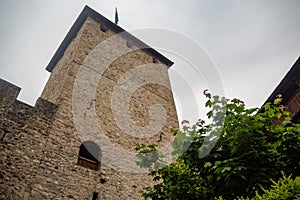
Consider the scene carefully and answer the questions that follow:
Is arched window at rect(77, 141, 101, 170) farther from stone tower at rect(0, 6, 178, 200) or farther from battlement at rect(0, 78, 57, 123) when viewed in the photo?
battlement at rect(0, 78, 57, 123)

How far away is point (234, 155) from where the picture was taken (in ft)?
14.9

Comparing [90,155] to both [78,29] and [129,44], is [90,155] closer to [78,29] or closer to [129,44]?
[129,44]

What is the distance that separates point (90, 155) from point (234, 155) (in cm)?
588

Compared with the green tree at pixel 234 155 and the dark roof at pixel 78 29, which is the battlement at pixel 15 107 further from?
the dark roof at pixel 78 29

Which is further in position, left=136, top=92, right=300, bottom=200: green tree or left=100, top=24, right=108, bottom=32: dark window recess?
left=100, top=24, right=108, bottom=32: dark window recess

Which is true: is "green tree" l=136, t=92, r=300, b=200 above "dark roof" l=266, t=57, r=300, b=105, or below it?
below

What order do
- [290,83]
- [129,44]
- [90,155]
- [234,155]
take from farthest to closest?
[129,44] → [90,155] → [290,83] → [234,155]

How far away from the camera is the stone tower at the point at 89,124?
746 centimetres

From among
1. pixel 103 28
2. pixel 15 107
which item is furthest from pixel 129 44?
pixel 15 107

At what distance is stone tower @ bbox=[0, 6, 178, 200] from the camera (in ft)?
24.5

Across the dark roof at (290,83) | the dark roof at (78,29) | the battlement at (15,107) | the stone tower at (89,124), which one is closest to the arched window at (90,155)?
the stone tower at (89,124)

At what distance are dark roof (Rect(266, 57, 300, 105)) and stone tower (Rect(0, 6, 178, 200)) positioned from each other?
5.40 metres

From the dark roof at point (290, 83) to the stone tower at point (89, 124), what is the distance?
213 inches

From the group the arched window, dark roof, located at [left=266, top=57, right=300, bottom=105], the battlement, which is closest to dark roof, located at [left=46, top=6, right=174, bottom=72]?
the battlement
